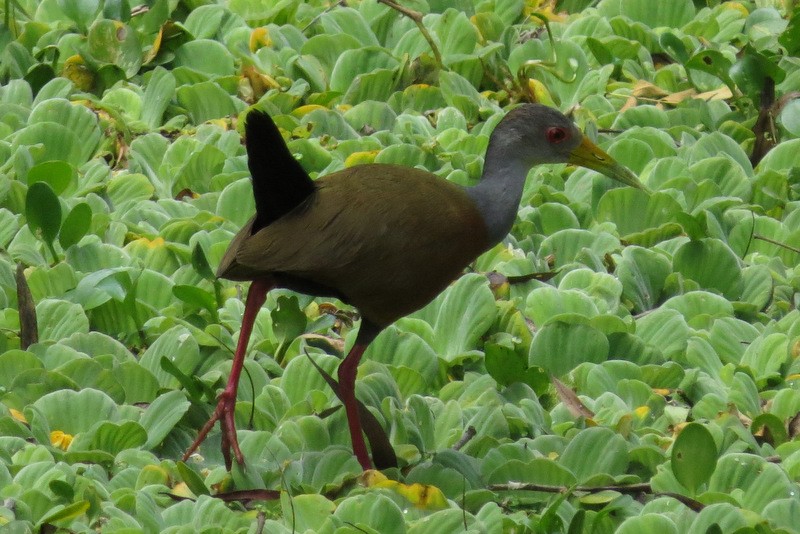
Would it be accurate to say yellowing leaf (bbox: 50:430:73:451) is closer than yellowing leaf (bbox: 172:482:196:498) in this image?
No

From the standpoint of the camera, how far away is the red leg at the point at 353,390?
371cm

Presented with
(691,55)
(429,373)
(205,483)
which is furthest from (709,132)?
(205,483)

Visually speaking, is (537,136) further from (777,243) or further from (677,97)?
(677,97)

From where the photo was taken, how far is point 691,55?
627 cm

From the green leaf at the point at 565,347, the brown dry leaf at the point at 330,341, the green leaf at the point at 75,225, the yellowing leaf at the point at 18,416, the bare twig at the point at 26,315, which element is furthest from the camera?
the green leaf at the point at 75,225

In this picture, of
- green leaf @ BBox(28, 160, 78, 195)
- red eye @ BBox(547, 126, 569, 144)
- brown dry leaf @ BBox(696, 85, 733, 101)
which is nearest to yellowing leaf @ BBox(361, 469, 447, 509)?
red eye @ BBox(547, 126, 569, 144)

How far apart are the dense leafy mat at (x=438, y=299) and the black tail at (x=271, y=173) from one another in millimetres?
554

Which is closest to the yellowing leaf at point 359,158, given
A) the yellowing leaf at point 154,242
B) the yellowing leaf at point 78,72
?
the yellowing leaf at point 154,242

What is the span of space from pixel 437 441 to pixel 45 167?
5.98ft

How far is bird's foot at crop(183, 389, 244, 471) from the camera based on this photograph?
3655 millimetres

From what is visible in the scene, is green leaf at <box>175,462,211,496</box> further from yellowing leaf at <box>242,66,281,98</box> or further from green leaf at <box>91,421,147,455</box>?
yellowing leaf at <box>242,66,281,98</box>

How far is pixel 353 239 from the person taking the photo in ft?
11.8

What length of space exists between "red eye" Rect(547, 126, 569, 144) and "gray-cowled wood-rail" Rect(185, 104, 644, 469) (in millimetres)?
346

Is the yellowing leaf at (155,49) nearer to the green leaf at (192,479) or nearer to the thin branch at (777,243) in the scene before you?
the thin branch at (777,243)
